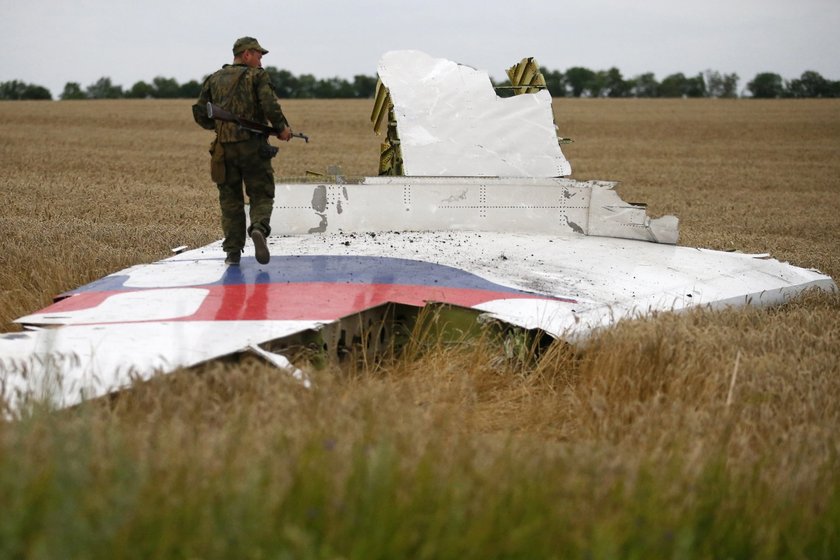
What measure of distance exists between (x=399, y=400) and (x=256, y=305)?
1512 mm

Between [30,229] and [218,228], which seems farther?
[218,228]

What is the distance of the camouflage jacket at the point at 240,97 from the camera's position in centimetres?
677

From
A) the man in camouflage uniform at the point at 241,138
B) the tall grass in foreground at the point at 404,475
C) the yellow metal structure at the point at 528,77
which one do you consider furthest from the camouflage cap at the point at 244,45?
the tall grass in foreground at the point at 404,475

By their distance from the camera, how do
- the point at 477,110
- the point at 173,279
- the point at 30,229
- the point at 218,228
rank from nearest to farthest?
1. the point at 173,279
2. the point at 477,110
3. the point at 30,229
4. the point at 218,228

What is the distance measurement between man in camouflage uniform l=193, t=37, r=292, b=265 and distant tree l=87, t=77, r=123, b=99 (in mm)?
59575

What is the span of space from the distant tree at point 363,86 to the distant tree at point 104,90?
14587mm

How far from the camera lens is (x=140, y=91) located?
65000 mm

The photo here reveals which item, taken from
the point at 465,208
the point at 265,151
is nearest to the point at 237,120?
the point at 265,151

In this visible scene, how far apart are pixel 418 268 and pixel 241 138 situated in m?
1.53

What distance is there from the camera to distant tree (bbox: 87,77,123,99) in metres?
63.5

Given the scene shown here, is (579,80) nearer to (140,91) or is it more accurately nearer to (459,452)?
(140,91)

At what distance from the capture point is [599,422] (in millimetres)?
4234

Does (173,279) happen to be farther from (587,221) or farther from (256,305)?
(587,221)

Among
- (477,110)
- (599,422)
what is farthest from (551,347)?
(477,110)
